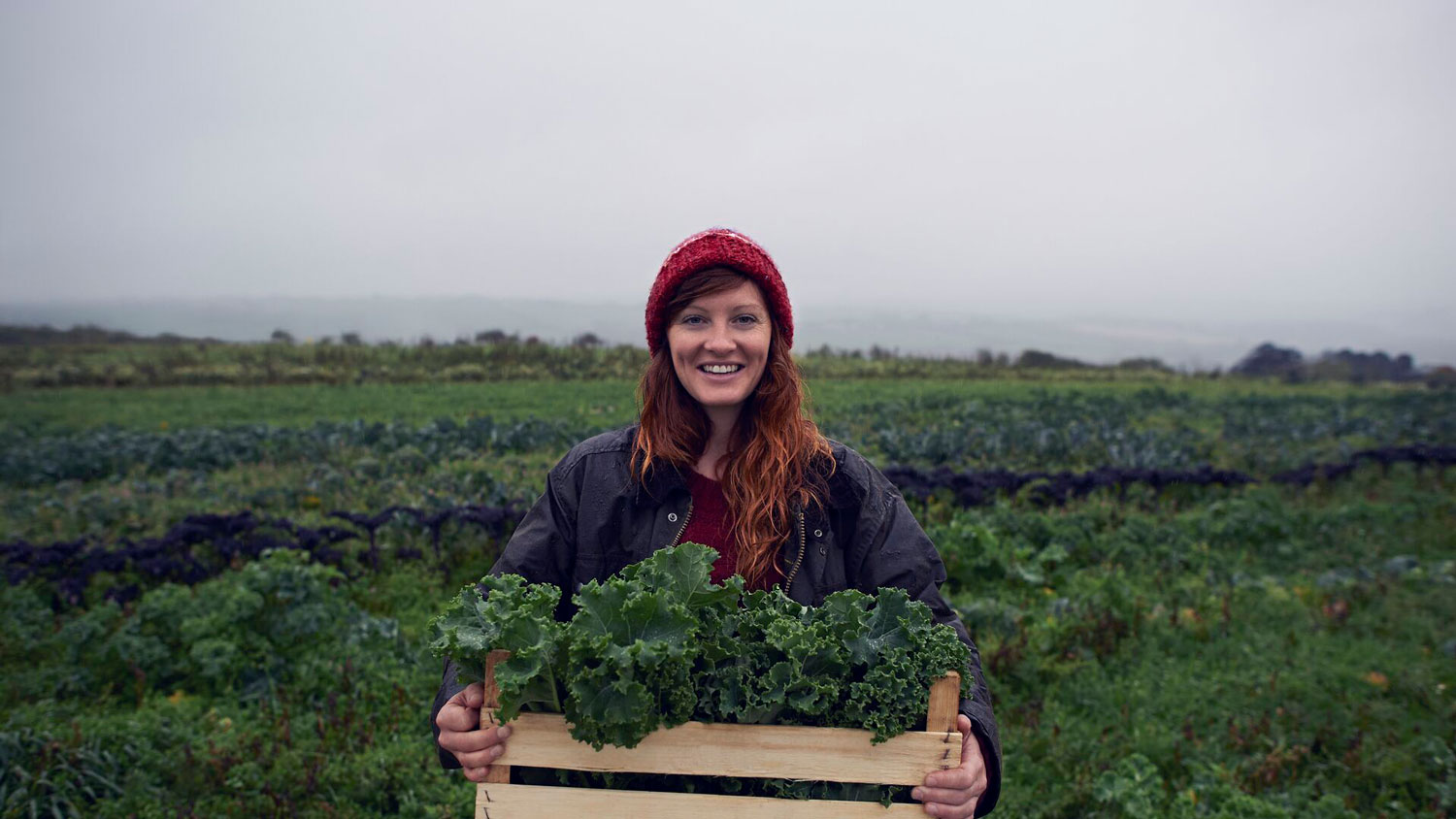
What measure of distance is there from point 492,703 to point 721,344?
1139 millimetres

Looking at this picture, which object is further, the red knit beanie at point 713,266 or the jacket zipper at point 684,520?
the jacket zipper at point 684,520

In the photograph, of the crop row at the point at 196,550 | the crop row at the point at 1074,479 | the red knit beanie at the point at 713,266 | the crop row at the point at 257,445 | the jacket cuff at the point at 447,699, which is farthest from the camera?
the crop row at the point at 257,445

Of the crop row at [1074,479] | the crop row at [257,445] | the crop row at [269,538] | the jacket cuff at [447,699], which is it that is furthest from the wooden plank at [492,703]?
the crop row at [257,445]

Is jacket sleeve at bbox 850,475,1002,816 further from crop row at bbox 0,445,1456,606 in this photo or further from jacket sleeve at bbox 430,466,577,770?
crop row at bbox 0,445,1456,606

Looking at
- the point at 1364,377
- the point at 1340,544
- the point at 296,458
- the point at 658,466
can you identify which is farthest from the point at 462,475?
the point at 1364,377

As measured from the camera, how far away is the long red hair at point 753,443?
2443mm

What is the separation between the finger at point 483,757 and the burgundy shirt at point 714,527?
83cm

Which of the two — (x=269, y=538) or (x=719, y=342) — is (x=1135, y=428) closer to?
(x=269, y=538)

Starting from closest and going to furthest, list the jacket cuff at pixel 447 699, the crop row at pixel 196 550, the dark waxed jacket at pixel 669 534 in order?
the jacket cuff at pixel 447 699
the dark waxed jacket at pixel 669 534
the crop row at pixel 196 550

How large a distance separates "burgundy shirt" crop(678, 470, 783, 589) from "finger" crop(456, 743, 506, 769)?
827mm

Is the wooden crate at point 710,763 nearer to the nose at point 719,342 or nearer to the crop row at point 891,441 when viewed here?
the nose at point 719,342

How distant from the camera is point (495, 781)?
193cm

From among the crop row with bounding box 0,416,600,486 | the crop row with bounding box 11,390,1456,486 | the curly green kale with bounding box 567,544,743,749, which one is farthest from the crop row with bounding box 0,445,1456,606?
the curly green kale with bounding box 567,544,743,749

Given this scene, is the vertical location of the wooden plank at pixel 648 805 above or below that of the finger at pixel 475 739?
below
